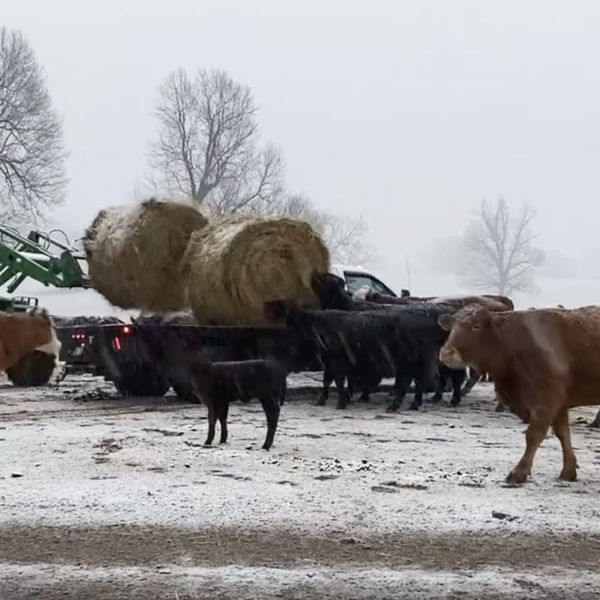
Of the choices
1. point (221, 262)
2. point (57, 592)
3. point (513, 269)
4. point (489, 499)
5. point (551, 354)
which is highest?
point (513, 269)

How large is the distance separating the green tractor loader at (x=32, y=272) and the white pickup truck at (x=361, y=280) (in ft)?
14.3

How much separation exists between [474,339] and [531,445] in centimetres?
97

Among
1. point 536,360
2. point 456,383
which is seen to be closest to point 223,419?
point 536,360

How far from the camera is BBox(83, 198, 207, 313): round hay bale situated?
11.8m

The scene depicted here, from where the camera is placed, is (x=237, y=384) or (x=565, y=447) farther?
(x=237, y=384)

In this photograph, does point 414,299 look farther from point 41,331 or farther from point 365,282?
point 41,331

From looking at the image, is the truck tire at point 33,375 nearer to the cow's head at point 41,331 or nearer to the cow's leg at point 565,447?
the cow's head at point 41,331

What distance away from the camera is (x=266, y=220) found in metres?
11.3

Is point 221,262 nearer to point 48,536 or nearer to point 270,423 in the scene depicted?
point 270,423

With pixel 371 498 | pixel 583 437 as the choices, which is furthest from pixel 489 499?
pixel 583 437

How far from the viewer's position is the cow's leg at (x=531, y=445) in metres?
7.38

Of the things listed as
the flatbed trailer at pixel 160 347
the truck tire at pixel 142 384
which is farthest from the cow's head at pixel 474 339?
the truck tire at pixel 142 384

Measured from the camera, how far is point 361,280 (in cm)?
1619

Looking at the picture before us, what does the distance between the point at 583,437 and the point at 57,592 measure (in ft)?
22.9
